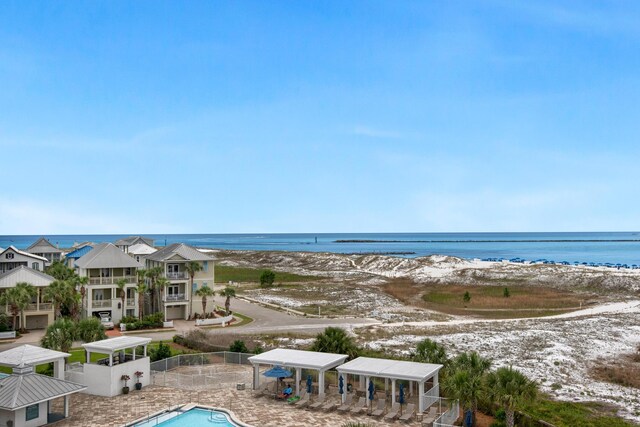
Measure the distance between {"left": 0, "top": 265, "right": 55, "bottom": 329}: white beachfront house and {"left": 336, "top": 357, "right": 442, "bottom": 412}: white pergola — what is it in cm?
3677

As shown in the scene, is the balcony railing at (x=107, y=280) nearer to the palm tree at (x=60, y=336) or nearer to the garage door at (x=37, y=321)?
the garage door at (x=37, y=321)

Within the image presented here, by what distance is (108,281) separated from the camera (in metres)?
58.9

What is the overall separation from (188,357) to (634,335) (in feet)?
132

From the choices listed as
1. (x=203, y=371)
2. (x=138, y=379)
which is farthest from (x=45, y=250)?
(x=138, y=379)

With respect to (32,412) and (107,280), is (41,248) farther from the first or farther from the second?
(32,412)

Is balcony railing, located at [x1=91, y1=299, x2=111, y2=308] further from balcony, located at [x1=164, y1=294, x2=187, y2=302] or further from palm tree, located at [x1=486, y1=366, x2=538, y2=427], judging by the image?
palm tree, located at [x1=486, y1=366, x2=538, y2=427]

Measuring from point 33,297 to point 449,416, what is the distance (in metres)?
43.6

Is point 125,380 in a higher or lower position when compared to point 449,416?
higher

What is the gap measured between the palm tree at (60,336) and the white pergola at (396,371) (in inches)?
724

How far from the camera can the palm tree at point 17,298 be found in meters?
50.6

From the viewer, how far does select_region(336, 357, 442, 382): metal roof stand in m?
27.9

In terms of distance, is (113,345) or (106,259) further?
(106,259)

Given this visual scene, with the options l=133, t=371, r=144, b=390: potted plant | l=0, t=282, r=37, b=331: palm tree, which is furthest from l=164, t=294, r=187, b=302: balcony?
l=133, t=371, r=144, b=390: potted plant

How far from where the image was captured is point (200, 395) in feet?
103
